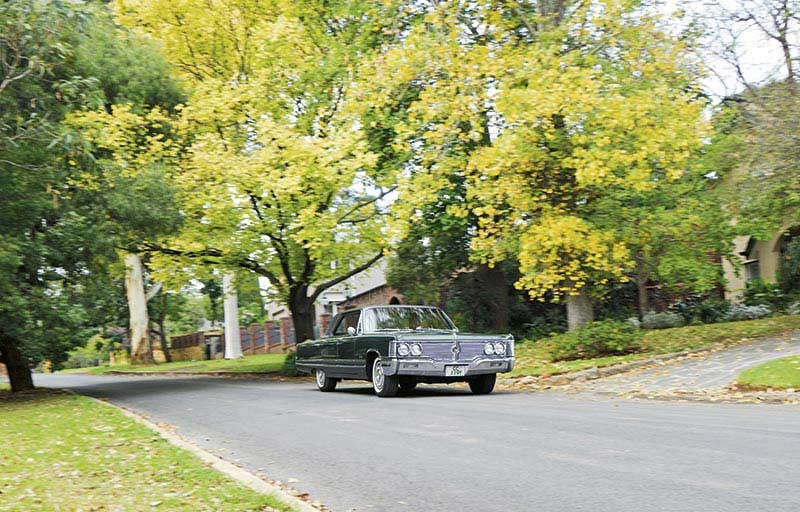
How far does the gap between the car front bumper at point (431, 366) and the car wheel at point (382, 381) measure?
0.79 ft

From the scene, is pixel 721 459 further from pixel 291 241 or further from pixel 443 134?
pixel 291 241

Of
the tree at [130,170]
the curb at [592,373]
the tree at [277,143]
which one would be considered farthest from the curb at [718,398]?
the tree at [130,170]

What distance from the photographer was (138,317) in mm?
42031

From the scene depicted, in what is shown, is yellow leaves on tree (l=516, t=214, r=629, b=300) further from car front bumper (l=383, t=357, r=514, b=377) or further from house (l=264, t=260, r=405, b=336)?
house (l=264, t=260, r=405, b=336)

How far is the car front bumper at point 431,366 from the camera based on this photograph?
1377 centimetres

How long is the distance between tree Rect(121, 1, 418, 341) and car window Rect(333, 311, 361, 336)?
435 cm

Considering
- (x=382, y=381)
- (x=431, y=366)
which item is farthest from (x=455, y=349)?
(x=382, y=381)

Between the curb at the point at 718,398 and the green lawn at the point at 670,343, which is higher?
the green lawn at the point at 670,343

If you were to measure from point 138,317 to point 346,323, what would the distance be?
28.4m

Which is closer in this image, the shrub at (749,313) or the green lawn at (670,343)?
the green lawn at (670,343)

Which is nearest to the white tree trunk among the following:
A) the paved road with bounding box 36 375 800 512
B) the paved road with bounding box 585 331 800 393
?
the paved road with bounding box 585 331 800 393

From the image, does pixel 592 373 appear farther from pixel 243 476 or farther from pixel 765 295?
pixel 765 295

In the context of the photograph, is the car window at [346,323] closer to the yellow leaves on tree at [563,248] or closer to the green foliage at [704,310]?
the yellow leaves on tree at [563,248]

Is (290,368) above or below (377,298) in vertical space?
below
